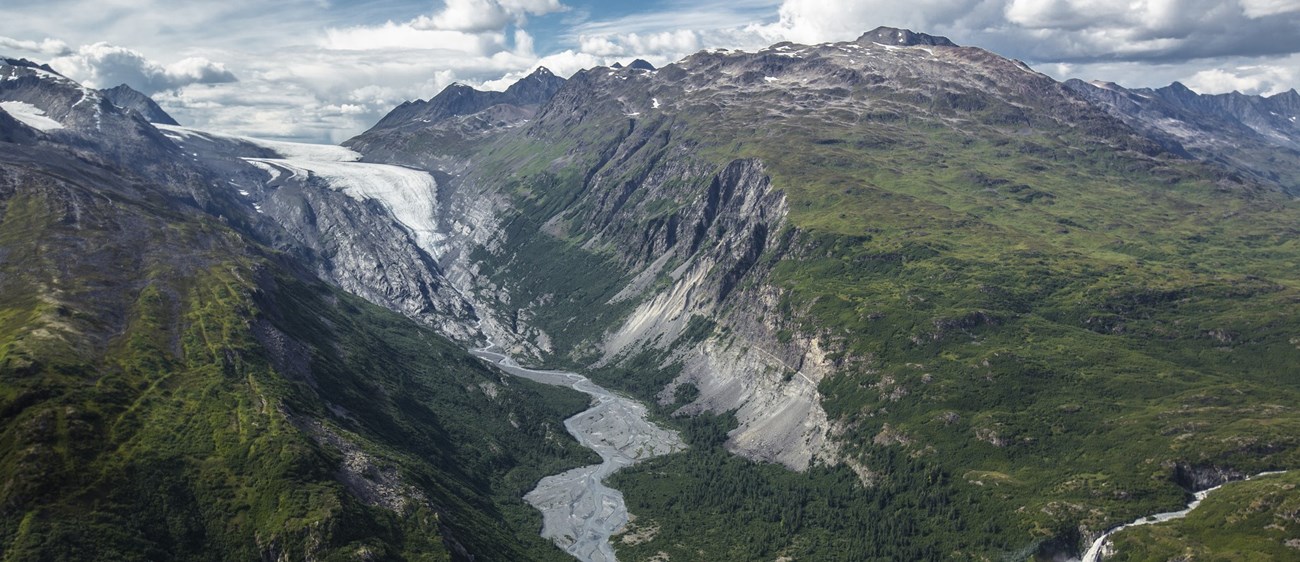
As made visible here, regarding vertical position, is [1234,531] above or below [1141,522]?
above

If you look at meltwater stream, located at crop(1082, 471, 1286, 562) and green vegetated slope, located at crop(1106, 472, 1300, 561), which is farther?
meltwater stream, located at crop(1082, 471, 1286, 562)

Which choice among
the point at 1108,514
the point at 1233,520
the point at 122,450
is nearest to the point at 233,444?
the point at 122,450

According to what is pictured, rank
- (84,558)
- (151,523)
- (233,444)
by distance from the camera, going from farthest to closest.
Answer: (233,444) < (151,523) < (84,558)

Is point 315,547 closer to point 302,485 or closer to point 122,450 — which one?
point 302,485

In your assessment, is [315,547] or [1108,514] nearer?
[315,547]

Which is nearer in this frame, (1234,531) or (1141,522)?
(1234,531)

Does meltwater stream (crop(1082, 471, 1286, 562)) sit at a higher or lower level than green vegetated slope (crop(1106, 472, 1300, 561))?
lower

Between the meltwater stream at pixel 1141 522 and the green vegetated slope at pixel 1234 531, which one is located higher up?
the green vegetated slope at pixel 1234 531

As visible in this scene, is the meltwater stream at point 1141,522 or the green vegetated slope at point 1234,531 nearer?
the green vegetated slope at point 1234,531
